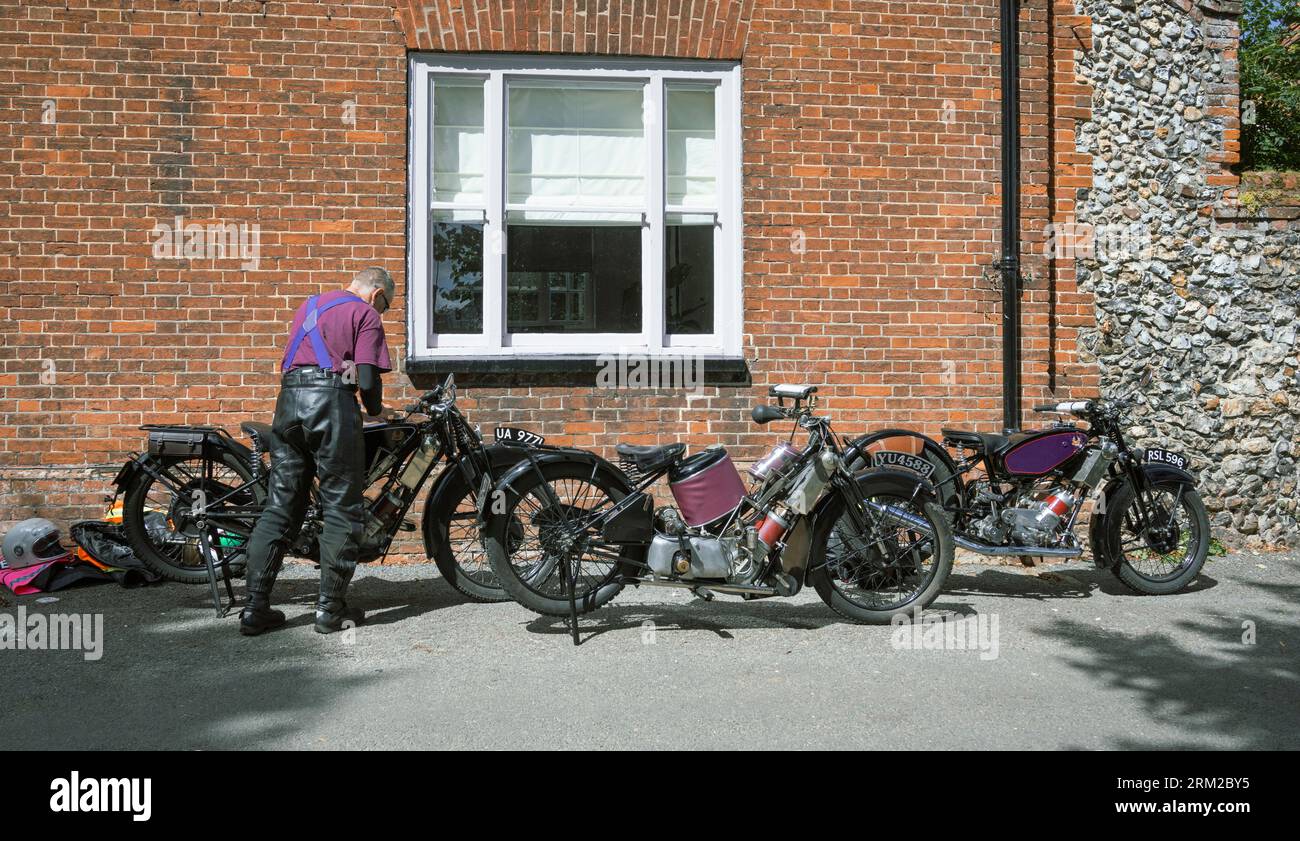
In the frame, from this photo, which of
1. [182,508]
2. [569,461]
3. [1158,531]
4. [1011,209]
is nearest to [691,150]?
[1011,209]

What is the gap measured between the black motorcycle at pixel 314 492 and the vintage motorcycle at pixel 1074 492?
236 cm

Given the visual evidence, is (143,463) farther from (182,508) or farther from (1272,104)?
(1272,104)

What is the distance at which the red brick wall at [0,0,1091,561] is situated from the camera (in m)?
6.95

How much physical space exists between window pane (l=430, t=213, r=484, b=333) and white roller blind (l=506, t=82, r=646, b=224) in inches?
17.2

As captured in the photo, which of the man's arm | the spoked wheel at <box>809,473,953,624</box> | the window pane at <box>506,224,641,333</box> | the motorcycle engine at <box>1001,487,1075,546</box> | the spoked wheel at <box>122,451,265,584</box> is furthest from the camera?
the window pane at <box>506,224,641,333</box>

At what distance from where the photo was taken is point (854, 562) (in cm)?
557

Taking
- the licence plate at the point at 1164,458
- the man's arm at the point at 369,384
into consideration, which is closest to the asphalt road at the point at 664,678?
the licence plate at the point at 1164,458

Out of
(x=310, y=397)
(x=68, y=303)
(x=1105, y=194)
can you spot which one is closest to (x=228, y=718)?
(x=310, y=397)

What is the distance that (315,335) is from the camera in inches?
212

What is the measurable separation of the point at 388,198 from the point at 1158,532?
5.44m

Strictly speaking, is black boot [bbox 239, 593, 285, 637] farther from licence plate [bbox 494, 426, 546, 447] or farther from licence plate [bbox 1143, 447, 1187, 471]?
licence plate [bbox 1143, 447, 1187, 471]

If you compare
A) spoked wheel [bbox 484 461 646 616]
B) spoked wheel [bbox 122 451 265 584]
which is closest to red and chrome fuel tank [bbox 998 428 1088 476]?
spoked wheel [bbox 484 461 646 616]

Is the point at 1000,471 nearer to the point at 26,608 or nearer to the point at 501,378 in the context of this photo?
the point at 501,378

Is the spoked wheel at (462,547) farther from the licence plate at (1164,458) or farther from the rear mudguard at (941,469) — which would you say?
the licence plate at (1164,458)
